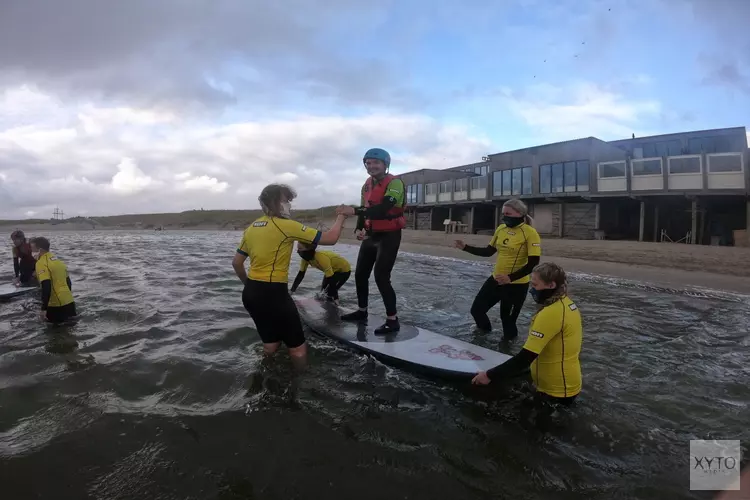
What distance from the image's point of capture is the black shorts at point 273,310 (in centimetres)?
428

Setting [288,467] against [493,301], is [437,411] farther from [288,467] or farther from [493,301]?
[493,301]

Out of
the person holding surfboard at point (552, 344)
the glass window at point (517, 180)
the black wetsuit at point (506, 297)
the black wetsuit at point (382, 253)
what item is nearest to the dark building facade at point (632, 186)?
the glass window at point (517, 180)

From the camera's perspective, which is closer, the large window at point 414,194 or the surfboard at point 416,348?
the surfboard at point 416,348

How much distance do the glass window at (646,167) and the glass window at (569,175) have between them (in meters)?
3.88

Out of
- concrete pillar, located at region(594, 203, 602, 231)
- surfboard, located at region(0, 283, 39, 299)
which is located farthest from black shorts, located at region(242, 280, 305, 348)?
concrete pillar, located at region(594, 203, 602, 231)

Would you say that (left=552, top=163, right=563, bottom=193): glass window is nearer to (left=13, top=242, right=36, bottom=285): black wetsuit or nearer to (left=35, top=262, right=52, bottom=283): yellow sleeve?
(left=13, top=242, right=36, bottom=285): black wetsuit

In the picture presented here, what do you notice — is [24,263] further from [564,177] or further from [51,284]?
[564,177]

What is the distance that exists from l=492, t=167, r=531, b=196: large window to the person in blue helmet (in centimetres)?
2958

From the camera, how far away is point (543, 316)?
347cm

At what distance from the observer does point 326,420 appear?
150 inches

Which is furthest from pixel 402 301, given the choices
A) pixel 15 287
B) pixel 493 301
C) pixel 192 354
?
pixel 15 287

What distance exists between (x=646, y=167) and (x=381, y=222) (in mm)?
26958

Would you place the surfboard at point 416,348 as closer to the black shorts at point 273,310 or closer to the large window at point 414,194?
the black shorts at point 273,310

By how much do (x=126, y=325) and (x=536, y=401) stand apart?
270 inches
